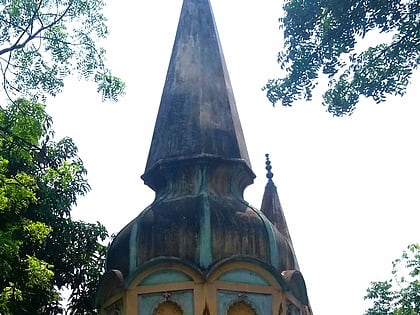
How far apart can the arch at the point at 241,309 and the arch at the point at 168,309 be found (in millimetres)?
792

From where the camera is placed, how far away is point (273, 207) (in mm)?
17328

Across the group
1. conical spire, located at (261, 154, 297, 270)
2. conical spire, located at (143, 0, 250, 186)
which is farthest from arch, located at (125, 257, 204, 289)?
conical spire, located at (261, 154, 297, 270)

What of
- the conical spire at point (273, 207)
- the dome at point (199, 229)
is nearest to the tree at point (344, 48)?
the dome at point (199, 229)

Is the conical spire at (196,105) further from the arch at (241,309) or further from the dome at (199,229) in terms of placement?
the arch at (241,309)

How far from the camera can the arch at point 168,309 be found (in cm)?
1058

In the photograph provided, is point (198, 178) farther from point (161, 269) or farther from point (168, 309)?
point (168, 309)

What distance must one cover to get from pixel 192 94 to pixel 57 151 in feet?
11.5

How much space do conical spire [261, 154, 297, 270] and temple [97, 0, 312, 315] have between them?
4.75 metres

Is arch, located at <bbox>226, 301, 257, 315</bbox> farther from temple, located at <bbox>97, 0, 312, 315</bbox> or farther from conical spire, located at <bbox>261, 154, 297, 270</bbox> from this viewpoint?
conical spire, located at <bbox>261, 154, 297, 270</bbox>

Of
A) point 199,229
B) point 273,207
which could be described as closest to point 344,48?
point 199,229

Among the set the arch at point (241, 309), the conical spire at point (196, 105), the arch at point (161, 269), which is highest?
the conical spire at point (196, 105)

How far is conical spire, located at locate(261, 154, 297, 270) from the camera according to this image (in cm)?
1703

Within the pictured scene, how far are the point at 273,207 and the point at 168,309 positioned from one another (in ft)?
23.4

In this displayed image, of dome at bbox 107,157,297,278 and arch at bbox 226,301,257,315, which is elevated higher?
dome at bbox 107,157,297,278
